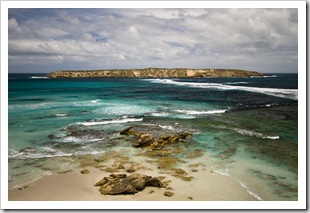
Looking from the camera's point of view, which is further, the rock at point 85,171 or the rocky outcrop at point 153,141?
the rocky outcrop at point 153,141

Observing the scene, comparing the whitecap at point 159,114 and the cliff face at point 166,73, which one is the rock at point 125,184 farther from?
the cliff face at point 166,73

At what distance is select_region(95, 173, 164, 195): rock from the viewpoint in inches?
199

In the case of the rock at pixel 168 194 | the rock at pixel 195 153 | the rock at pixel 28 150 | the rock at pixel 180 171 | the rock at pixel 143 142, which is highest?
the rock at pixel 143 142

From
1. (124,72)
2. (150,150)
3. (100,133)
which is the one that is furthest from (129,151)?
(124,72)

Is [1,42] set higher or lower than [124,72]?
lower

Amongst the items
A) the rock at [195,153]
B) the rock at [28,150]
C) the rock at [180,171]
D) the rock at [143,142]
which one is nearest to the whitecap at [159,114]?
the rock at [143,142]

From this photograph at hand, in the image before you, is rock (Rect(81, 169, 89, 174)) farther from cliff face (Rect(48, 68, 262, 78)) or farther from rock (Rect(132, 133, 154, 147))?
cliff face (Rect(48, 68, 262, 78))

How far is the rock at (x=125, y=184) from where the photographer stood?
505 centimetres

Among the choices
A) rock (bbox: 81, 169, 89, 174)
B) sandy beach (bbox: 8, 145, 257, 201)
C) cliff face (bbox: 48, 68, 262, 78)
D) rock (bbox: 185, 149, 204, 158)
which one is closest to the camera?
sandy beach (bbox: 8, 145, 257, 201)

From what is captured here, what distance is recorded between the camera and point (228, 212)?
4.78 metres

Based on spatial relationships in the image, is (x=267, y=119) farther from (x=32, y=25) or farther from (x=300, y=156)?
(x=32, y=25)

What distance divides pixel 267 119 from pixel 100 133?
7.83 meters

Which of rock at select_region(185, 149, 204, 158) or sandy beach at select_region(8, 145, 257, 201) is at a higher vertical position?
rock at select_region(185, 149, 204, 158)

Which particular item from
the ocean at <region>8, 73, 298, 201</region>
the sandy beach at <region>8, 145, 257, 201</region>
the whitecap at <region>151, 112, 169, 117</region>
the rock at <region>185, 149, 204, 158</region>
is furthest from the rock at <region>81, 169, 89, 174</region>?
the whitecap at <region>151, 112, 169, 117</region>
